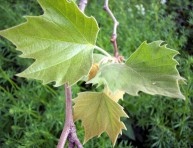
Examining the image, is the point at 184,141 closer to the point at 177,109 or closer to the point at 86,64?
the point at 177,109

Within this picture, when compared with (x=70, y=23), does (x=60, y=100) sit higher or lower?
lower

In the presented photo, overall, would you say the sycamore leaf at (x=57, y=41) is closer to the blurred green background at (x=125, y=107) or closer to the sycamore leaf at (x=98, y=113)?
the sycamore leaf at (x=98, y=113)

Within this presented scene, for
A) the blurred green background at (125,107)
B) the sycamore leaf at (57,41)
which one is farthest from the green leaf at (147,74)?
the blurred green background at (125,107)

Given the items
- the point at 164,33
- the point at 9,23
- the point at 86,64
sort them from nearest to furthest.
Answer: the point at 86,64 → the point at 164,33 → the point at 9,23

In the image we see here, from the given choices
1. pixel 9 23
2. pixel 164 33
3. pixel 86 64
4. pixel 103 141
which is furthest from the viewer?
pixel 9 23

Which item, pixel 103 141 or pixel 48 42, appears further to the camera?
pixel 103 141

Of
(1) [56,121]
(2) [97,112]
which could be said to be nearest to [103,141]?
(1) [56,121]

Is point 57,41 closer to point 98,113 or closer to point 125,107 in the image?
point 98,113

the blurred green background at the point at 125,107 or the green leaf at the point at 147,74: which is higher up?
the green leaf at the point at 147,74
